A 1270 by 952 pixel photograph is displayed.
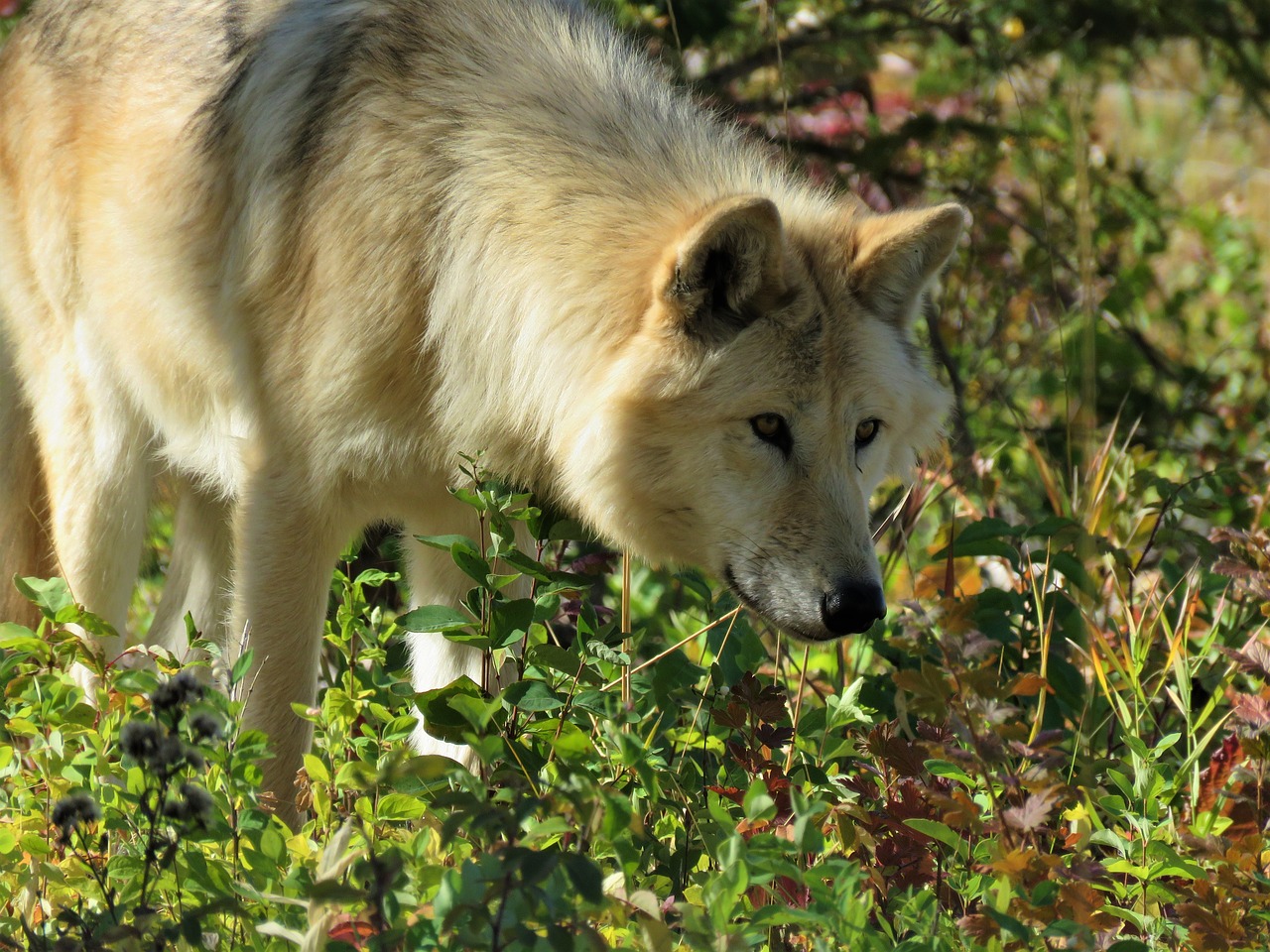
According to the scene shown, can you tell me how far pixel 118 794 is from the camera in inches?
95.1

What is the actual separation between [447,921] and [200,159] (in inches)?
107

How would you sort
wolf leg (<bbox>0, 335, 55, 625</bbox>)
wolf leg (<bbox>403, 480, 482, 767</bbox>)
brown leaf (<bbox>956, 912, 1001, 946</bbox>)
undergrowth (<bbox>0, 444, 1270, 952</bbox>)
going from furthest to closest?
wolf leg (<bbox>0, 335, 55, 625</bbox>), wolf leg (<bbox>403, 480, 482, 767</bbox>), brown leaf (<bbox>956, 912, 1001, 946</bbox>), undergrowth (<bbox>0, 444, 1270, 952</bbox>)

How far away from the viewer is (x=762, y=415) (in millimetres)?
2900

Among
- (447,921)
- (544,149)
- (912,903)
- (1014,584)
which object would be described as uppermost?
(544,149)

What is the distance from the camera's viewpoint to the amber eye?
305cm

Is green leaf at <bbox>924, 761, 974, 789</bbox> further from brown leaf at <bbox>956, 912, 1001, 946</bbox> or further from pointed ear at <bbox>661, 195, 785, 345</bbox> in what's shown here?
pointed ear at <bbox>661, 195, 785, 345</bbox>

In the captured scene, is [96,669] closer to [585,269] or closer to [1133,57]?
[585,269]

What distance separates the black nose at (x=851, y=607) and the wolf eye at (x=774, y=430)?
0.33 m

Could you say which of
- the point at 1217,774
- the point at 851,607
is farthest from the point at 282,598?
the point at 1217,774

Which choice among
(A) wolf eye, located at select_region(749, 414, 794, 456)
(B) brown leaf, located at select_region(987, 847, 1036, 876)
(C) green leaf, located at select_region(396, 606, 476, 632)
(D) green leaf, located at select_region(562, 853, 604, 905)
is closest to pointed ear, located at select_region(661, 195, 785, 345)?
(A) wolf eye, located at select_region(749, 414, 794, 456)

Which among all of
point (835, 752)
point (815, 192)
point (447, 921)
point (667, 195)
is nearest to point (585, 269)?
point (667, 195)

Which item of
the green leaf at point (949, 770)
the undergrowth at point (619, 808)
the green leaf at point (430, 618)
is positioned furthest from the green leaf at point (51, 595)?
the green leaf at point (949, 770)

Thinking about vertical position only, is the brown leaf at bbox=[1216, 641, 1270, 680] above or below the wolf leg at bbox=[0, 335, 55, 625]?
above

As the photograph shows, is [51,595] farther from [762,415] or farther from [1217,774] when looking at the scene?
[1217,774]
